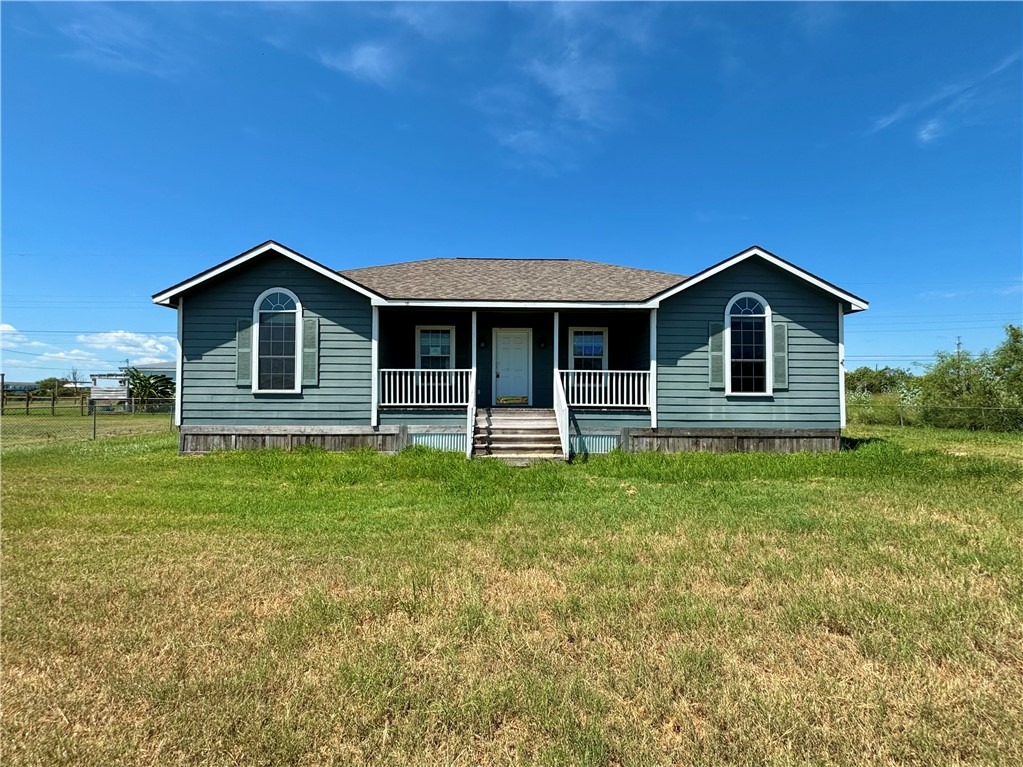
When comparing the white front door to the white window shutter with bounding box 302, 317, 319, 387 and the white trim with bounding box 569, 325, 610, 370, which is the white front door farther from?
the white window shutter with bounding box 302, 317, 319, 387

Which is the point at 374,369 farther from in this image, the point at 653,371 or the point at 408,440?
the point at 653,371

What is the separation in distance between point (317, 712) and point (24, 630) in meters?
2.22

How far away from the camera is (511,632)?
2977mm

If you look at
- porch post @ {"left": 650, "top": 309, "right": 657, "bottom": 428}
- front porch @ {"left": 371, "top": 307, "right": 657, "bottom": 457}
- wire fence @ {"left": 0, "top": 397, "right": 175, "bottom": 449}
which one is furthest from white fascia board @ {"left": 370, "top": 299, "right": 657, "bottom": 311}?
wire fence @ {"left": 0, "top": 397, "right": 175, "bottom": 449}

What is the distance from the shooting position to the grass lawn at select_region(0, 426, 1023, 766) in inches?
82.7

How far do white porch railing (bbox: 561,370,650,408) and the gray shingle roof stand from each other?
5.76ft

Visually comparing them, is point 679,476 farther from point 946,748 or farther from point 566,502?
point 946,748

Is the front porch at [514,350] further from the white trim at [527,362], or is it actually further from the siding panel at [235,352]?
the siding panel at [235,352]

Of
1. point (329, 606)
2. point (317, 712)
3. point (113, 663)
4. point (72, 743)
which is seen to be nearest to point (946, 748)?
point (317, 712)

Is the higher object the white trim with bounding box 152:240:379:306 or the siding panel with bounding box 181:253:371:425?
the white trim with bounding box 152:240:379:306

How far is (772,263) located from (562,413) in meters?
5.98

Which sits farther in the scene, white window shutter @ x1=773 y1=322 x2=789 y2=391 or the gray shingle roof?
the gray shingle roof

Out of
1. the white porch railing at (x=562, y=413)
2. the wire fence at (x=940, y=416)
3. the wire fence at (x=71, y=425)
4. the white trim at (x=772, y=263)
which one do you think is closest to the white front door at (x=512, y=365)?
the white porch railing at (x=562, y=413)

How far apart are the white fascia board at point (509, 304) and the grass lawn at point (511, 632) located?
567 cm
